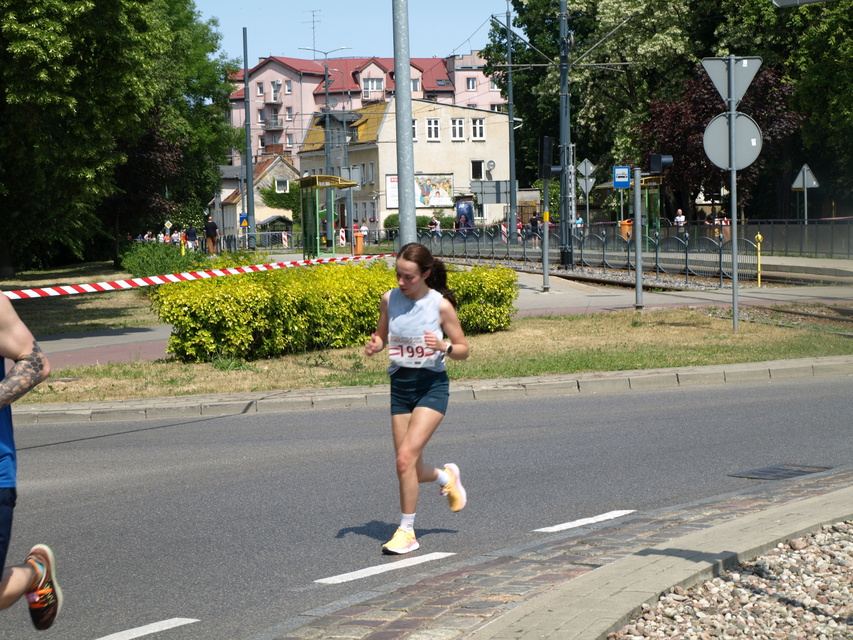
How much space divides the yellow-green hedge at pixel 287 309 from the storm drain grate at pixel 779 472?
781 centimetres

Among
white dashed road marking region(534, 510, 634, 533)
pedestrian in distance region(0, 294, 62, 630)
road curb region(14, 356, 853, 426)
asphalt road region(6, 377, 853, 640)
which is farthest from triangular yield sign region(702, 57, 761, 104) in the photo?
pedestrian in distance region(0, 294, 62, 630)

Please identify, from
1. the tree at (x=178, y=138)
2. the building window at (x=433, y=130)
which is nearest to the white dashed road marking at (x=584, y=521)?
the tree at (x=178, y=138)

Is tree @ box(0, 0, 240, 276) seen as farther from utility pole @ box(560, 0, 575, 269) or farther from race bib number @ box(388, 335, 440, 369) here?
race bib number @ box(388, 335, 440, 369)

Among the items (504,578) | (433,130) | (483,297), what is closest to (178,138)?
(483,297)

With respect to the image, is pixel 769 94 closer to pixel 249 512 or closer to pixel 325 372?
pixel 325 372

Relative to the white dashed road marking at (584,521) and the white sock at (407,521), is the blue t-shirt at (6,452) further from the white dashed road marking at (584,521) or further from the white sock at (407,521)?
the white dashed road marking at (584,521)

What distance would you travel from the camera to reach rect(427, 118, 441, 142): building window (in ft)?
310

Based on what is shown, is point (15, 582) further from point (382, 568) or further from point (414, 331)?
point (414, 331)

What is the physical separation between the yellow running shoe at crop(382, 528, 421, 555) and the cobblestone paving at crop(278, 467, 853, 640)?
0.49 metres

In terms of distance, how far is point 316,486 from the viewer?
316 inches

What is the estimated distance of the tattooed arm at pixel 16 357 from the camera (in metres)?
4.04

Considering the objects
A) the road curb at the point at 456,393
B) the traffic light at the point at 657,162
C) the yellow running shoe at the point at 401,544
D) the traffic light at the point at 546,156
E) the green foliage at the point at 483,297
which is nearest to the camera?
the yellow running shoe at the point at 401,544

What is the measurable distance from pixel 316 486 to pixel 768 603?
393 centimetres

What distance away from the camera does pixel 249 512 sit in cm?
723
